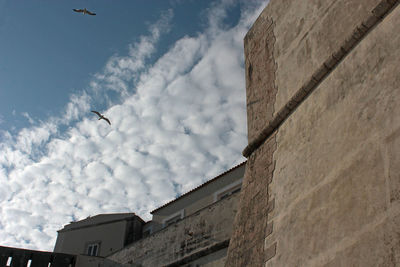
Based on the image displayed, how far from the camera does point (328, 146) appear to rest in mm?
4746

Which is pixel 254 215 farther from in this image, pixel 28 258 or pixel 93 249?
pixel 93 249

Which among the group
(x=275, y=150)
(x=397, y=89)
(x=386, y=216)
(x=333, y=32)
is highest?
(x=333, y=32)

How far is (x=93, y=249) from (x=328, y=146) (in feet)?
46.6

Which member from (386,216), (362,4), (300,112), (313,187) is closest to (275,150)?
(300,112)

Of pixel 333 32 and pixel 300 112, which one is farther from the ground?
pixel 333 32

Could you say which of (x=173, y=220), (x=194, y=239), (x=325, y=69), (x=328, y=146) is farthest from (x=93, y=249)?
(x=328, y=146)

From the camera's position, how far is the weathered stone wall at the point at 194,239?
8.28 m

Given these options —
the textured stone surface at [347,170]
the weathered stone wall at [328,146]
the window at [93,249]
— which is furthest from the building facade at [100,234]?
the textured stone surface at [347,170]

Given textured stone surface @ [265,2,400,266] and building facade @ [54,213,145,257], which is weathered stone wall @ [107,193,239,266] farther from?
building facade @ [54,213,145,257]

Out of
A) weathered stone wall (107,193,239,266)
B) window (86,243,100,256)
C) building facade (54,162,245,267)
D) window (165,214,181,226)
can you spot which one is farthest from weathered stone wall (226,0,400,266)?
window (86,243,100,256)

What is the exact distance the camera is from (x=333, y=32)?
557 centimetres

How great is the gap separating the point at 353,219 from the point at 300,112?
2.03m

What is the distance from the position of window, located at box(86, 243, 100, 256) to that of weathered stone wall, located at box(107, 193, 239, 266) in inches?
255

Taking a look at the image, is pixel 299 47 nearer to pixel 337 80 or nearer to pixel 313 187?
pixel 337 80
